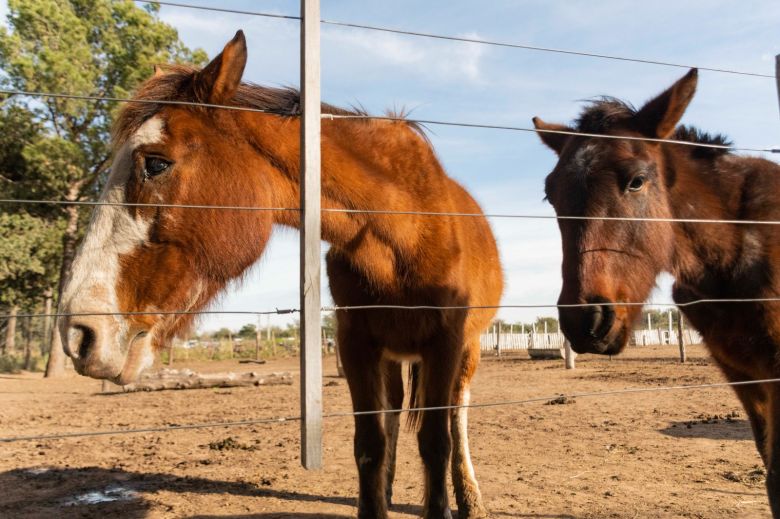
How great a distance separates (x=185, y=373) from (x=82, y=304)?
1270cm

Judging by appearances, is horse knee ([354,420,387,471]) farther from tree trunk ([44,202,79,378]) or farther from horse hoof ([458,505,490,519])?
tree trunk ([44,202,79,378])

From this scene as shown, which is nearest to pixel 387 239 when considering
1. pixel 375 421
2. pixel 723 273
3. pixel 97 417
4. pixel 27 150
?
pixel 375 421

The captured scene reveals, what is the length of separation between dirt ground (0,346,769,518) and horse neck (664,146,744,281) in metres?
1.98

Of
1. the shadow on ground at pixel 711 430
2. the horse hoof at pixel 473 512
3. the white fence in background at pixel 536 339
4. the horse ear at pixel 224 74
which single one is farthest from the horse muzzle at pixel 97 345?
the white fence in background at pixel 536 339

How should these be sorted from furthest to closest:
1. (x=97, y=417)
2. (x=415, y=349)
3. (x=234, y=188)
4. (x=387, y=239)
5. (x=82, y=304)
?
(x=97, y=417) → (x=415, y=349) → (x=387, y=239) → (x=234, y=188) → (x=82, y=304)

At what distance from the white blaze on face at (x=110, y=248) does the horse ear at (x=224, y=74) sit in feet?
0.80

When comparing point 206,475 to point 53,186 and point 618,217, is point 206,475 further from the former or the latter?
point 53,186

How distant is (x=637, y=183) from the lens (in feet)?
9.46

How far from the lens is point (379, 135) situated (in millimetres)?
3346

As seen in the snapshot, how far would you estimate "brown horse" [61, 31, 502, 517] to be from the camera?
214 centimetres

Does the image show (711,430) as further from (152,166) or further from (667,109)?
(152,166)

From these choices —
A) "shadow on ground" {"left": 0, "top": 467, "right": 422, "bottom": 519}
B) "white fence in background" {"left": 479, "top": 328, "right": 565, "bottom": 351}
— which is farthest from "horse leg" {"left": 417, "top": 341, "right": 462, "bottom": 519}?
"white fence in background" {"left": 479, "top": 328, "right": 565, "bottom": 351}

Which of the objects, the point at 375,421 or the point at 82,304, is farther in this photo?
the point at 375,421

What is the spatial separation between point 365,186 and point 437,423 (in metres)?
1.46
